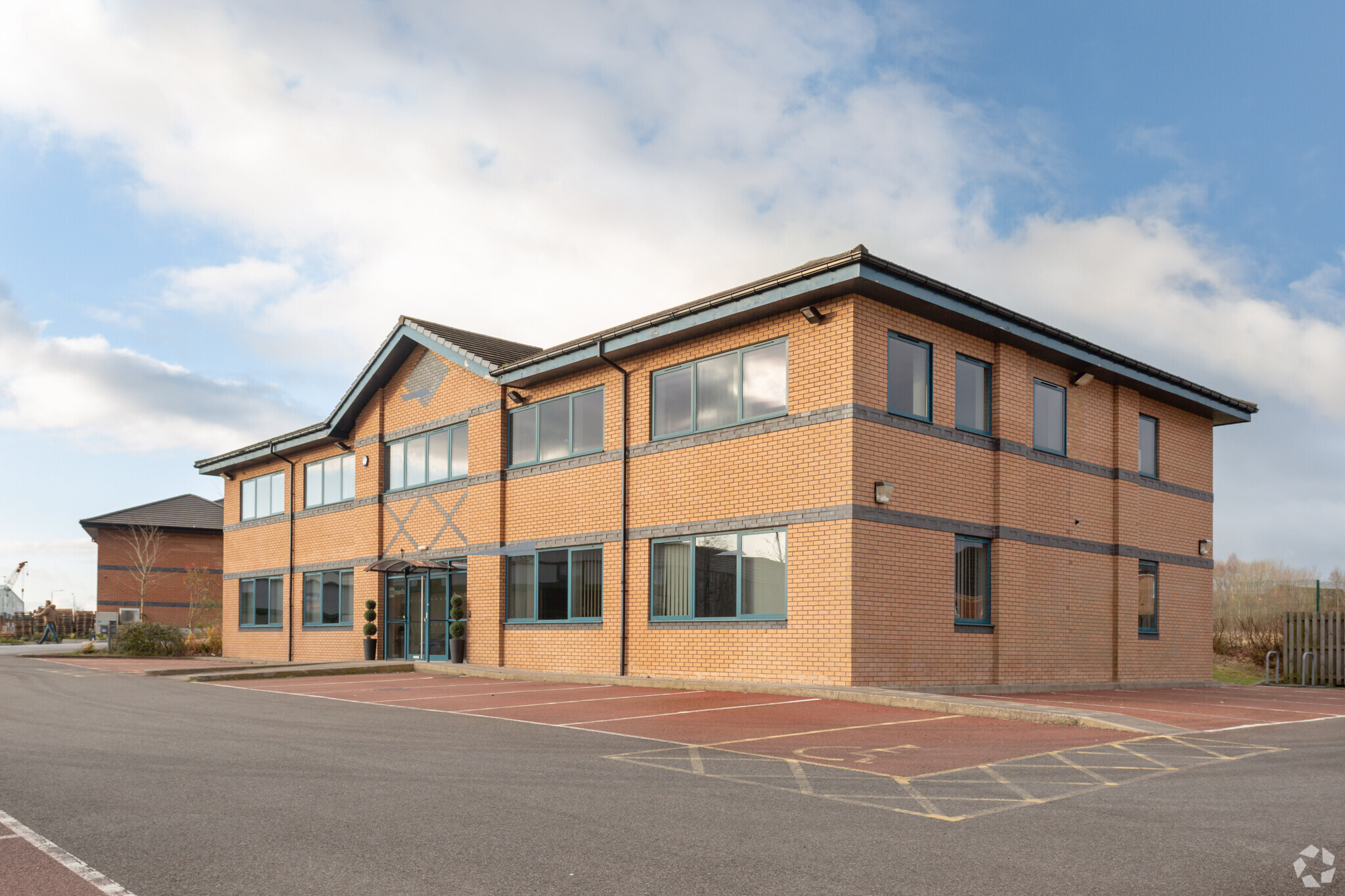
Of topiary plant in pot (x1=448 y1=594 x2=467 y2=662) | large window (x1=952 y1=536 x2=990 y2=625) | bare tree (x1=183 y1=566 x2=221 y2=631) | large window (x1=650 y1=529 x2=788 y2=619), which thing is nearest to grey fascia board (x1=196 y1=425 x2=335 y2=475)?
topiary plant in pot (x1=448 y1=594 x2=467 y2=662)

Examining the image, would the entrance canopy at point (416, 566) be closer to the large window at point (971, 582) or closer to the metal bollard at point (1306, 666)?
the large window at point (971, 582)

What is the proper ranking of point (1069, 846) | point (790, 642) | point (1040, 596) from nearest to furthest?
point (1069, 846) → point (790, 642) → point (1040, 596)

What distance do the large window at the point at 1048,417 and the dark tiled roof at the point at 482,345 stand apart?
1104cm

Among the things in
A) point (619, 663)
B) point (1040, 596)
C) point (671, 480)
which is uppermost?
point (671, 480)

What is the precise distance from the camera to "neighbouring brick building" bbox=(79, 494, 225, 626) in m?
53.8

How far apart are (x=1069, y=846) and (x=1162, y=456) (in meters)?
18.4

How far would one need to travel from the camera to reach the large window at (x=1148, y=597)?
2153cm

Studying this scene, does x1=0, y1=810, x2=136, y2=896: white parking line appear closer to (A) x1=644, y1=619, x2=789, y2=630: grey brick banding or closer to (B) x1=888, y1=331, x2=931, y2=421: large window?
(A) x1=644, y1=619, x2=789, y2=630: grey brick banding

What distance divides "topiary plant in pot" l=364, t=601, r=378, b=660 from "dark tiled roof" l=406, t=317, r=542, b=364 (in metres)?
7.15

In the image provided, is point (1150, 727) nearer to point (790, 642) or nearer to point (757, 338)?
point (790, 642)

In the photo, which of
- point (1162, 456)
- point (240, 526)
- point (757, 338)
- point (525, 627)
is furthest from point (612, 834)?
point (240, 526)

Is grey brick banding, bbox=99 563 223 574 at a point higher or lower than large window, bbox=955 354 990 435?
lower

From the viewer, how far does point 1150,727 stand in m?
11.6

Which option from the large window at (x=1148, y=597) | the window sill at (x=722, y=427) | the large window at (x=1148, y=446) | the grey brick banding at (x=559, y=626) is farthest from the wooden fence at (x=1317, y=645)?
the grey brick banding at (x=559, y=626)
